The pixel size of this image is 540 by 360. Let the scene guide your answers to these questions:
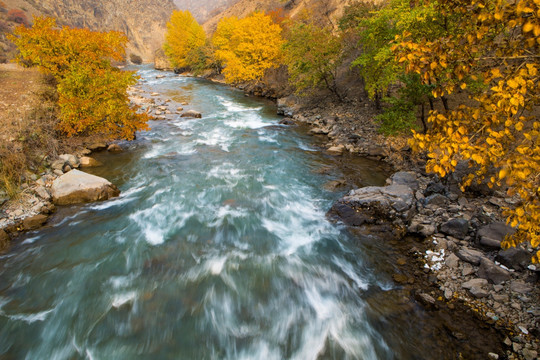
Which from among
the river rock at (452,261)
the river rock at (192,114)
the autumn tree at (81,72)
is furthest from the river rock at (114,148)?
the river rock at (452,261)

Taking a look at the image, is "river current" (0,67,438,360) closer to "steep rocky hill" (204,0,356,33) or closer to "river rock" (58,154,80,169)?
"river rock" (58,154,80,169)

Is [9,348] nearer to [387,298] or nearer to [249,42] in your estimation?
[387,298]

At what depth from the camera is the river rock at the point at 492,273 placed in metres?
5.83

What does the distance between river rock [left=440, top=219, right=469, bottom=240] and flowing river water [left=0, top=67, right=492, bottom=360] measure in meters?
1.95

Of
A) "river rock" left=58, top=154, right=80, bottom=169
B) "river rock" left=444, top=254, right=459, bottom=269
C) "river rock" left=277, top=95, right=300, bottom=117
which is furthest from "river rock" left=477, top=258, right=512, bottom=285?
"river rock" left=277, top=95, right=300, bottom=117

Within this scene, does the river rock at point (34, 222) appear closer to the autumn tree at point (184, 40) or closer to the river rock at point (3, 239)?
the river rock at point (3, 239)

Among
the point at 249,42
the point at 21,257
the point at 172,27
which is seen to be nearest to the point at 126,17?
the point at 172,27

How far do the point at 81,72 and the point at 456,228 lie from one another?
16.9 meters

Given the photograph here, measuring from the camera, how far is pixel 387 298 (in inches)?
244

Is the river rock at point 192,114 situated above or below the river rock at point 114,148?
above

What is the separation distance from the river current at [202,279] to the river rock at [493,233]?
253 cm

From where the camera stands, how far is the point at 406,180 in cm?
1025

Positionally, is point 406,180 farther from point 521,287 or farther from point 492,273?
point 521,287

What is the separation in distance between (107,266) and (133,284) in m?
1.22
